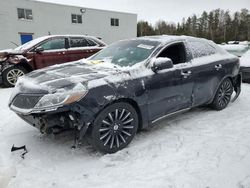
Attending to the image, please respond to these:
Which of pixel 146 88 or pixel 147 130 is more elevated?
pixel 146 88

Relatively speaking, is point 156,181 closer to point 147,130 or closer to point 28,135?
point 147,130

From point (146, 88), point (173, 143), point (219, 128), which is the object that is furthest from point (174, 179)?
point (219, 128)

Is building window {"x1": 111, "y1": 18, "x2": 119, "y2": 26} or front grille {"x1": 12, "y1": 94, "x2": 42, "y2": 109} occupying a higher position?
building window {"x1": 111, "y1": 18, "x2": 119, "y2": 26}

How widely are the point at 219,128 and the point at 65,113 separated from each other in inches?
102

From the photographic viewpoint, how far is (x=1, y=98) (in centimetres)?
593

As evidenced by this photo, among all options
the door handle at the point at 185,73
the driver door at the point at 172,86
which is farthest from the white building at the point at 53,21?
the door handle at the point at 185,73

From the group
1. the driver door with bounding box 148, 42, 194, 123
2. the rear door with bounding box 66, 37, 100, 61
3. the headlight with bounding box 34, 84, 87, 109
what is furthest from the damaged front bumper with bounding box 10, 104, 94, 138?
the rear door with bounding box 66, 37, 100, 61

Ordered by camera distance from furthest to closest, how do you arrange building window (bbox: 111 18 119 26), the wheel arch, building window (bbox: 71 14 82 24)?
1. building window (bbox: 111 18 119 26)
2. building window (bbox: 71 14 82 24)
3. the wheel arch

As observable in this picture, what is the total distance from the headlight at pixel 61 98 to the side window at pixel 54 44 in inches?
206

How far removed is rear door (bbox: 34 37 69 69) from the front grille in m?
4.53

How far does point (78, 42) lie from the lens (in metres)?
8.32

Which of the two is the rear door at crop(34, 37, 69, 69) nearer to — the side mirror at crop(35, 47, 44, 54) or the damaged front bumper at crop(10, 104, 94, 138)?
the side mirror at crop(35, 47, 44, 54)

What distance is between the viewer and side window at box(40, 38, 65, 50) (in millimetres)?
7669

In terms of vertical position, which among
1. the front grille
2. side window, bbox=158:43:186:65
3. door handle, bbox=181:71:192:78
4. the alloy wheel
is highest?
side window, bbox=158:43:186:65
